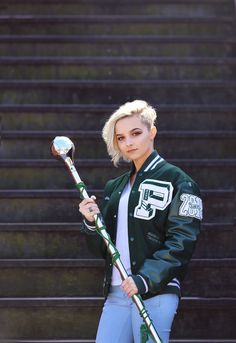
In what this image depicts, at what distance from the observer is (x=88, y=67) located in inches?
219

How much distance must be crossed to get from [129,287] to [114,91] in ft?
9.37

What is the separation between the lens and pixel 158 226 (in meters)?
2.94

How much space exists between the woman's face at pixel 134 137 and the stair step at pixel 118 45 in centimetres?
275

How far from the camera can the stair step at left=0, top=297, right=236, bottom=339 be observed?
410 centimetres

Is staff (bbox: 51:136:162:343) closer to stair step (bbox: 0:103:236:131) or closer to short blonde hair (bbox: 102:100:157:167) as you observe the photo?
short blonde hair (bbox: 102:100:157:167)

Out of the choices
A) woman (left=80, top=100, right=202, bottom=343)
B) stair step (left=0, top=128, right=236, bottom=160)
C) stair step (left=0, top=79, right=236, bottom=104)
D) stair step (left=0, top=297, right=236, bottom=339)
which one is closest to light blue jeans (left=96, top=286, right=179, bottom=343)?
woman (left=80, top=100, right=202, bottom=343)

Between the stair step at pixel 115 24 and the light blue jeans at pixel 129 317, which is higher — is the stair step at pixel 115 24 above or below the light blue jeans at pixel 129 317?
above

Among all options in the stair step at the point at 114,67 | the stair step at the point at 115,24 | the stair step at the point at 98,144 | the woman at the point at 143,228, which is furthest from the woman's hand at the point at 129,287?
the stair step at the point at 115,24

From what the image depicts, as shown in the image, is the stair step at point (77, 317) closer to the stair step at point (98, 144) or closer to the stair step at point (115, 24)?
the stair step at point (98, 144)

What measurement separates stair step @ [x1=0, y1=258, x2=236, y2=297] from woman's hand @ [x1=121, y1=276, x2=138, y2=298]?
4.94 ft

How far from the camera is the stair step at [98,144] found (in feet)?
16.4

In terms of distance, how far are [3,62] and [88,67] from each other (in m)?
0.63

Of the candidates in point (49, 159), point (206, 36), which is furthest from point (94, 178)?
point (206, 36)

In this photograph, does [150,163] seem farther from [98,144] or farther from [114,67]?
[114,67]
